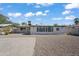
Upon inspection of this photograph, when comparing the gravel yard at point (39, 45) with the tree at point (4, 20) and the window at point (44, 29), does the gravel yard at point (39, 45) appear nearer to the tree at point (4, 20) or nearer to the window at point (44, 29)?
the window at point (44, 29)

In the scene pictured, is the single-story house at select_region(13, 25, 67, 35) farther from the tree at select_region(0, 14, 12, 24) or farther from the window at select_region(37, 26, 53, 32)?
the tree at select_region(0, 14, 12, 24)

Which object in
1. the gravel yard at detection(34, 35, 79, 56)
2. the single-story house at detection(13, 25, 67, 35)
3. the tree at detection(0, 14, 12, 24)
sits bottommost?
the gravel yard at detection(34, 35, 79, 56)

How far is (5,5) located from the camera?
558cm

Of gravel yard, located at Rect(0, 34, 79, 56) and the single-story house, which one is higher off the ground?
the single-story house

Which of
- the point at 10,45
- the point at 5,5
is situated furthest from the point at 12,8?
the point at 10,45

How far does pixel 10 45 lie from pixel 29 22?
489 mm

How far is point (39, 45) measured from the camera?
5.76m

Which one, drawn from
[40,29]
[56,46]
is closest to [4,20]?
[40,29]

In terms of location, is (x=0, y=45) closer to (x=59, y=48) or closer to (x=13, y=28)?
(x=13, y=28)

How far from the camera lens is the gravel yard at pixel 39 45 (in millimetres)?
5699

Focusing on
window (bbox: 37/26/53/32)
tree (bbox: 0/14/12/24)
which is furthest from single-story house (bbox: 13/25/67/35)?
tree (bbox: 0/14/12/24)

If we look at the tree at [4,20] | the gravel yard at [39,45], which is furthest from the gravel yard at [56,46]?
the tree at [4,20]

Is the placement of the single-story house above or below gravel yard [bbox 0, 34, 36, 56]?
above

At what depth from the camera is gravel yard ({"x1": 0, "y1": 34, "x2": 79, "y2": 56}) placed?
570 centimetres
